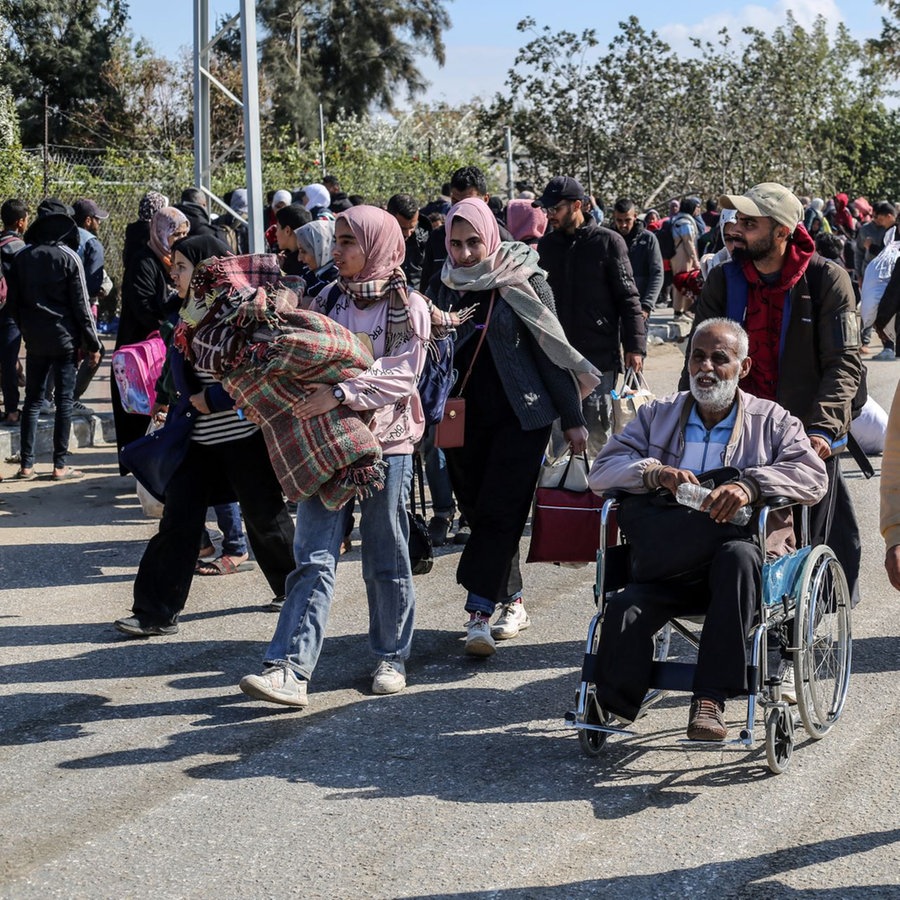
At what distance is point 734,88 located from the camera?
3216 cm

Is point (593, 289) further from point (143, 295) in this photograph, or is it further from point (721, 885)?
point (721, 885)

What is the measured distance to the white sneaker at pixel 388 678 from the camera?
19.2 feet

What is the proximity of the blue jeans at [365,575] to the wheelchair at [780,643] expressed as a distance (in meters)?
0.91

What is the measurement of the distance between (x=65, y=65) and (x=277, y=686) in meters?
36.9

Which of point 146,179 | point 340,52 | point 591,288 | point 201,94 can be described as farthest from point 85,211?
point 340,52

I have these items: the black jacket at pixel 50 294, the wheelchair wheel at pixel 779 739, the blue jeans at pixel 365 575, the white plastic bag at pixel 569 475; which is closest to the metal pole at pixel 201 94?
the black jacket at pixel 50 294

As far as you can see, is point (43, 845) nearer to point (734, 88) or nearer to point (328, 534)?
point (328, 534)

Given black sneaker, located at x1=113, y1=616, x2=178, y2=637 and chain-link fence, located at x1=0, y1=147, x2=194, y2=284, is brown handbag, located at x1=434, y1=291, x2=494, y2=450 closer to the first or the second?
black sneaker, located at x1=113, y1=616, x2=178, y2=637

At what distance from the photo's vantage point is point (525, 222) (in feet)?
28.7

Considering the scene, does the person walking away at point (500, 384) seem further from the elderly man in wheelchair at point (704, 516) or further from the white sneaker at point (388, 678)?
the elderly man in wheelchair at point (704, 516)

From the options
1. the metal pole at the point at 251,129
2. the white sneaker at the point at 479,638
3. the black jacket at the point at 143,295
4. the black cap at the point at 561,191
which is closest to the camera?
the white sneaker at the point at 479,638

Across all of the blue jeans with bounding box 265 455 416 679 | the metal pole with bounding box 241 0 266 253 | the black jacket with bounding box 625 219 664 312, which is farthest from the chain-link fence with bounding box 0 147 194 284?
the blue jeans with bounding box 265 455 416 679

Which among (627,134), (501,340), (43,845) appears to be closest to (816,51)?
(627,134)

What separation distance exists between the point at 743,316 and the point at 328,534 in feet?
6.29
